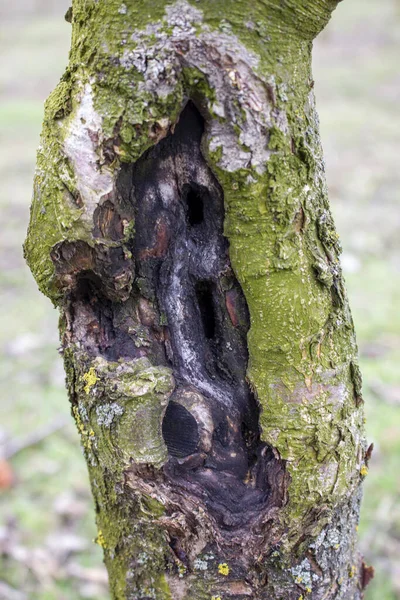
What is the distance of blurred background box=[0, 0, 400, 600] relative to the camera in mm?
2516

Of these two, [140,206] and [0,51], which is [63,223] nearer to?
[140,206]

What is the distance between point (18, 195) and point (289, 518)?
6.47 meters

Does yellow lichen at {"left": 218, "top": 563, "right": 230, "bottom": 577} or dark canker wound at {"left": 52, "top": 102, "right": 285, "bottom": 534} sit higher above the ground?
dark canker wound at {"left": 52, "top": 102, "right": 285, "bottom": 534}

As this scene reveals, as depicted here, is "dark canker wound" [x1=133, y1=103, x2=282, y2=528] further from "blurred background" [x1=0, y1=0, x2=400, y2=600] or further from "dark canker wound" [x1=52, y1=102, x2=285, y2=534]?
"blurred background" [x1=0, y1=0, x2=400, y2=600]

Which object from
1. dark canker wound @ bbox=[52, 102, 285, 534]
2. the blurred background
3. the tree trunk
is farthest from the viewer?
the blurred background

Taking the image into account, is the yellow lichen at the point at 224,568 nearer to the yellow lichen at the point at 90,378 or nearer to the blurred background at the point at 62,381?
the yellow lichen at the point at 90,378

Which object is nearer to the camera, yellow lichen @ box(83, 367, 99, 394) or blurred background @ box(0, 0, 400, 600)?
yellow lichen @ box(83, 367, 99, 394)

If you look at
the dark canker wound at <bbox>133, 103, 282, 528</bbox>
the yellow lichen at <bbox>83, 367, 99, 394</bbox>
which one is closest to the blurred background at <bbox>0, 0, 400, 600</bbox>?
the dark canker wound at <bbox>133, 103, 282, 528</bbox>

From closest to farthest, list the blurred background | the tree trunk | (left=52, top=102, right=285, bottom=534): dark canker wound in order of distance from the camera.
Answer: the tree trunk, (left=52, top=102, right=285, bottom=534): dark canker wound, the blurred background

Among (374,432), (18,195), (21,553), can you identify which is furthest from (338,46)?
(21,553)

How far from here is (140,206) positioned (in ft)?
3.69

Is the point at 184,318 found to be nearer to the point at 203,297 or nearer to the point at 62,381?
the point at 203,297

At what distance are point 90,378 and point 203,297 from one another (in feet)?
0.94

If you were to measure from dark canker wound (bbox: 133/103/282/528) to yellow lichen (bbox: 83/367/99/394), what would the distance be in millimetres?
167
